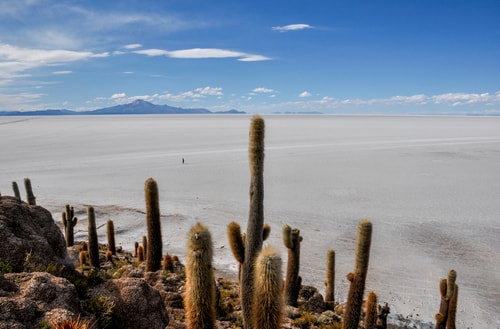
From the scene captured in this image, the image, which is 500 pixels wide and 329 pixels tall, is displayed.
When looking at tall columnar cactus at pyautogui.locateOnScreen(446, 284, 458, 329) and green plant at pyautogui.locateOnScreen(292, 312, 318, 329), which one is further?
tall columnar cactus at pyautogui.locateOnScreen(446, 284, 458, 329)

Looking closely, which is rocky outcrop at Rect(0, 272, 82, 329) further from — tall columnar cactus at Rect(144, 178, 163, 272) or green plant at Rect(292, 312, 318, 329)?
green plant at Rect(292, 312, 318, 329)

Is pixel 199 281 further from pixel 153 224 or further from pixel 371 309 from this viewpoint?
pixel 153 224

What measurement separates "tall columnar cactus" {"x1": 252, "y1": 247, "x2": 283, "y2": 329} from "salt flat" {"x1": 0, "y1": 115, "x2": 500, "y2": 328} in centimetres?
943

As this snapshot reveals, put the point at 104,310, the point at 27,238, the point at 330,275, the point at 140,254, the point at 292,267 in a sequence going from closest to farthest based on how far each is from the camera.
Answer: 1. the point at 104,310
2. the point at 27,238
3. the point at 292,267
4. the point at 330,275
5. the point at 140,254

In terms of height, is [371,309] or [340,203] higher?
[371,309]

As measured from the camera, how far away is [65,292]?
609 centimetres

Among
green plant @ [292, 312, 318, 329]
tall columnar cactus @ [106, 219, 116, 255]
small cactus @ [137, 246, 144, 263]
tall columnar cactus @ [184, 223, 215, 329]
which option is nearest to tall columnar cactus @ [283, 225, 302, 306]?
green plant @ [292, 312, 318, 329]

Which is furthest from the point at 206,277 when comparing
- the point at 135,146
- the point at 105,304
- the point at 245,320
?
the point at 135,146

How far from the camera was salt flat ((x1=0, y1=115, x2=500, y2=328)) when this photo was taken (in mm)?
16797

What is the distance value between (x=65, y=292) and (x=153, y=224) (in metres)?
6.37

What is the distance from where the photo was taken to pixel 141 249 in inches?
622

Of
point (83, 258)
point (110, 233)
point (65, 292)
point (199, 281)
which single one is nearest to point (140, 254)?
point (110, 233)

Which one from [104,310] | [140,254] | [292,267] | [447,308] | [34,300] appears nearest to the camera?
[34,300]

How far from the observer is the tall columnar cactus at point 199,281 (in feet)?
21.3
